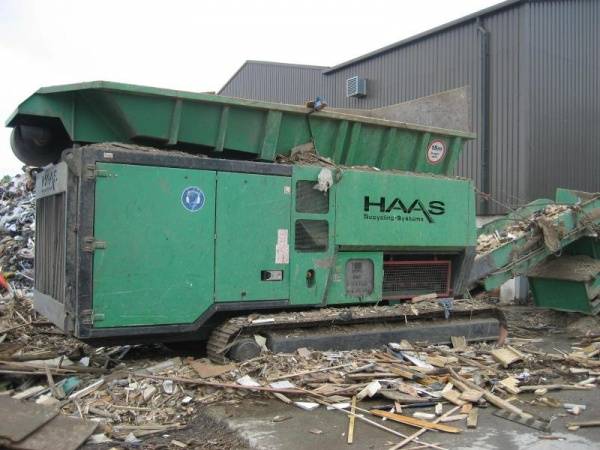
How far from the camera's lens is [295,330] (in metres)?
5.58

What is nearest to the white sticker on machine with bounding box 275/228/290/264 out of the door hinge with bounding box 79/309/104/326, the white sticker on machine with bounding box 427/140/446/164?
the door hinge with bounding box 79/309/104/326

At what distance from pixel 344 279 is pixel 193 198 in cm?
181

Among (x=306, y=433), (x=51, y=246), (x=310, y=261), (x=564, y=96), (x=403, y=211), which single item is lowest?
(x=306, y=433)

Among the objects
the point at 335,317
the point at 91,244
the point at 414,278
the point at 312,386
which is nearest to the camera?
the point at 91,244

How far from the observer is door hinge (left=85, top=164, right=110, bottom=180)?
469 centimetres

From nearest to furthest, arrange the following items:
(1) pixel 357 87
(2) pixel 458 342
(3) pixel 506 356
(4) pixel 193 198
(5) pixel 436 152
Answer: (4) pixel 193 198 → (3) pixel 506 356 → (2) pixel 458 342 → (5) pixel 436 152 → (1) pixel 357 87

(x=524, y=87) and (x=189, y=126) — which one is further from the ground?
(x=524, y=87)

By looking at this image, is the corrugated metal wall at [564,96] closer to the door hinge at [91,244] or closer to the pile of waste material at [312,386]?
the pile of waste material at [312,386]

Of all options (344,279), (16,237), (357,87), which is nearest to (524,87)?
(357,87)

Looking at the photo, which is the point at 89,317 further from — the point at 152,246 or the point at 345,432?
the point at 345,432

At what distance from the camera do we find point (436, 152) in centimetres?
695

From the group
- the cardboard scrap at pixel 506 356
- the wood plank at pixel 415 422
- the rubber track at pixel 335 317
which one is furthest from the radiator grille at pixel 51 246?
the cardboard scrap at pixel 506 356

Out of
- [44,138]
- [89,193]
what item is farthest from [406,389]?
[44,138]

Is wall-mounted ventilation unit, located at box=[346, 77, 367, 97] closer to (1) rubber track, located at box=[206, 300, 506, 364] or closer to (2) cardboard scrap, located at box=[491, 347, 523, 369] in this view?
(1) rubber track, located at box=[206, 300, 506, 364]
